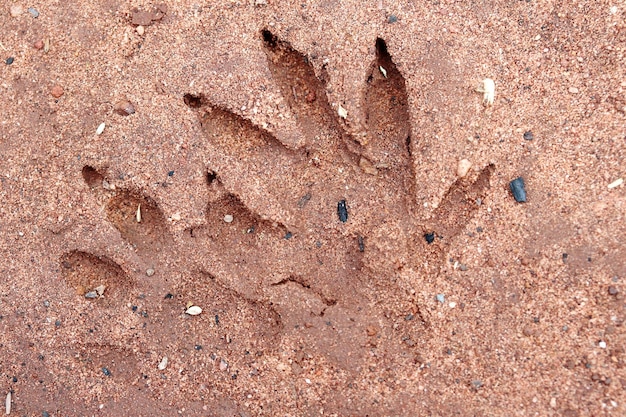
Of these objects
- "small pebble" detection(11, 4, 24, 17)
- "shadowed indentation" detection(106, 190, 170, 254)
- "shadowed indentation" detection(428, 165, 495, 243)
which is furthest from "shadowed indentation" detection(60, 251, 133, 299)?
"shadowed indentation" detection(428, 165, 495, 243)

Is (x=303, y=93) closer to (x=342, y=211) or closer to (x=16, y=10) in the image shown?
(x=342, y=211)

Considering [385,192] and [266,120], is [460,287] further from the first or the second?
[266,120]

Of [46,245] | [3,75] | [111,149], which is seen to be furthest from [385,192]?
[3,75]

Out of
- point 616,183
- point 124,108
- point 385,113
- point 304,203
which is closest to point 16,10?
point 124,108

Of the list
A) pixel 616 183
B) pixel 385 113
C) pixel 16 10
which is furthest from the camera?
pixel 16 10

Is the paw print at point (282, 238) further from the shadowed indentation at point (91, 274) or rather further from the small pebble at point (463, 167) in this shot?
the small pebble at point (463, 167)

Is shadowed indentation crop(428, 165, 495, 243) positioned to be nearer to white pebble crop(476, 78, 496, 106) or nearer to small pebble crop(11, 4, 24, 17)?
white pebble crop(476, 78, 496, 106)

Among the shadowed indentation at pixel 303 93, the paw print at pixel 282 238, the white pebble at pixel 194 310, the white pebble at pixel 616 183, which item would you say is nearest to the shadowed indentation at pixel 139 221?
the paw print at pixel 282 238
